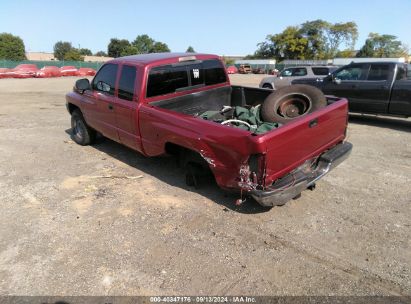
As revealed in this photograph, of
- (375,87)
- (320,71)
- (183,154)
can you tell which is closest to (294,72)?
(320,71)

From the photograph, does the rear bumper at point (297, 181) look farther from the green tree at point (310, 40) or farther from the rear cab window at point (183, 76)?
the green tree at point (310, 40)

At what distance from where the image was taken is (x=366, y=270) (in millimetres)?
3035

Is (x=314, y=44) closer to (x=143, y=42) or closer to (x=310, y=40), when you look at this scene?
(x=310, y=40)

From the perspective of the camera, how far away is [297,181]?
3.72 metres

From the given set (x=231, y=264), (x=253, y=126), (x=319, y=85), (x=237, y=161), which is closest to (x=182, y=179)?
(x=253, y=126)

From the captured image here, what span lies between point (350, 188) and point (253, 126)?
5.47 feet

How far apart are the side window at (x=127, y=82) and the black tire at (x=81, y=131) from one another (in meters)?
1.96

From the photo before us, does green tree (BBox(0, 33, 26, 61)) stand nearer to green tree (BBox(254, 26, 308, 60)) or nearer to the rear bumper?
green tree (BBox(254, 26, 308, 60))

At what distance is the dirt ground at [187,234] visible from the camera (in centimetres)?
294

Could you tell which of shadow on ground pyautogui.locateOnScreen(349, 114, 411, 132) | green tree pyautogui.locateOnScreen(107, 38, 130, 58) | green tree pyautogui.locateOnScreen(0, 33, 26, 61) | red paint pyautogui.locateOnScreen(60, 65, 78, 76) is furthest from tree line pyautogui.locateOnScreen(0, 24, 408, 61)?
shadow on ground pyautogui.locateOnScreen(349, 114, 411, 132)

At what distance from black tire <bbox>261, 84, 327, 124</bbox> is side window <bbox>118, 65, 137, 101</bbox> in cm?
191

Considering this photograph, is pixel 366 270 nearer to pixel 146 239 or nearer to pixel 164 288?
pixel 164 288

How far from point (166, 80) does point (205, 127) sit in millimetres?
1546

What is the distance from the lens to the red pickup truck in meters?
3.49
